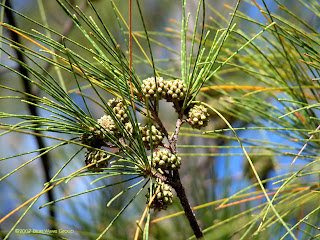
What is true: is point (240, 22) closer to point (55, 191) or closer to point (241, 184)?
point (241, 184)

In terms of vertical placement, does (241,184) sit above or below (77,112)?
below

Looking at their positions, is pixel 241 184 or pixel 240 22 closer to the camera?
pixel 241 184

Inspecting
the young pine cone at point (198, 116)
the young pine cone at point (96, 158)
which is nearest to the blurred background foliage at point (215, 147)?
the young pine cone at point (198, 116)

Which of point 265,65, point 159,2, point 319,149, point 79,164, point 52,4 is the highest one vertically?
point 52,4

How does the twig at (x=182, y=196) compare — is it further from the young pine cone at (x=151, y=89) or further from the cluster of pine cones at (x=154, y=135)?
the young pine cone at (x=151, y=89)

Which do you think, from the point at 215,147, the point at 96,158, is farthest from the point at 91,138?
the point at 215,147

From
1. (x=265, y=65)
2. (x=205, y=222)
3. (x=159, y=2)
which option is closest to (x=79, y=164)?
(x=205, y=222)

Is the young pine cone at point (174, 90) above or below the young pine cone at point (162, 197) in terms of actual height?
above
